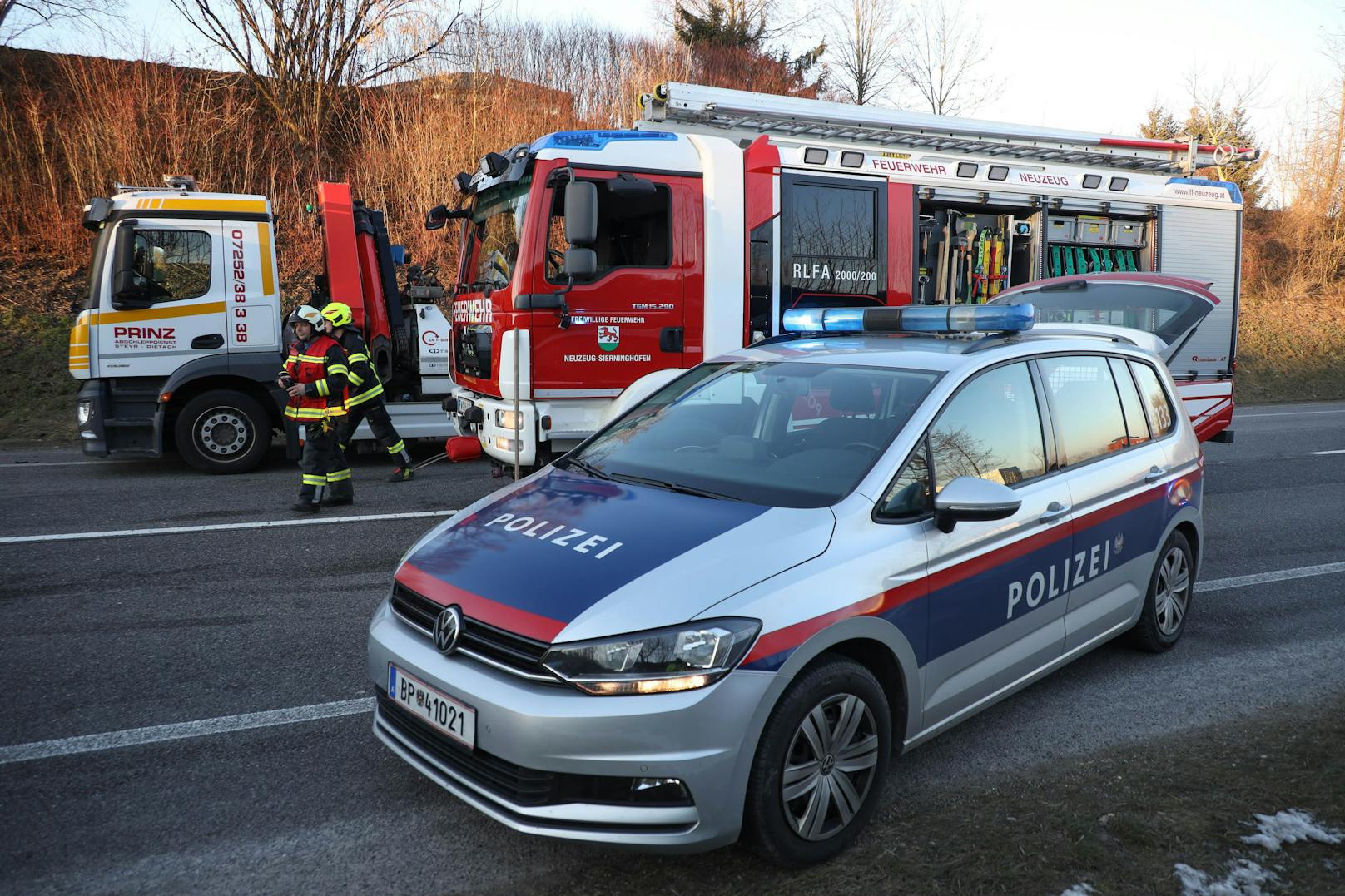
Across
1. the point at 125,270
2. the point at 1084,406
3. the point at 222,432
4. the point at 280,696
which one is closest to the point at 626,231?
the point at 1084,406

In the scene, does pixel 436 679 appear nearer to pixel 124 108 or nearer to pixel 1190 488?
pixel 1190 488

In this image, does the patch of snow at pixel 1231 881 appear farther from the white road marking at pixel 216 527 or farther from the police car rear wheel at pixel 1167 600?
the white road marking at pixel 216 527

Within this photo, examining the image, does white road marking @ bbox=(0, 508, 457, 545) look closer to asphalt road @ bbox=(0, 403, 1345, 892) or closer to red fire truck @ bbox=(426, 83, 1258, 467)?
asphalt road @ bbox=(0, 403, 1345, 892)

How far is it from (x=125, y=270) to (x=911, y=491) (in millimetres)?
8569

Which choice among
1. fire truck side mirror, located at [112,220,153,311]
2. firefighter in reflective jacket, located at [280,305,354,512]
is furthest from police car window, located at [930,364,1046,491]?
fire truck side mirror, located at [112,220,153,311]

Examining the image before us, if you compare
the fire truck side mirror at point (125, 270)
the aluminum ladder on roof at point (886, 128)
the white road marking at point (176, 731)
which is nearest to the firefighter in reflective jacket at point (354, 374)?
the fire truck side mirror at point (125, 270)

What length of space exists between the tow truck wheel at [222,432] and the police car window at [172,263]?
104 cm

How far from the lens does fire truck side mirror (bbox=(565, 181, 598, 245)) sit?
6.55 meters

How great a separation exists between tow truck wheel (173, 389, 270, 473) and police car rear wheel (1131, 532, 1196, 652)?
8178 mm

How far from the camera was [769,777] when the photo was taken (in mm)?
2592

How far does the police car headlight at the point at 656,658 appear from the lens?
2.50m

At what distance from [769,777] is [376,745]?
1.71 m

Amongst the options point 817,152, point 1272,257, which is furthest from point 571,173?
point 1272,257

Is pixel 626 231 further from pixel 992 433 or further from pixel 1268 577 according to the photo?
pixel 1268 577
